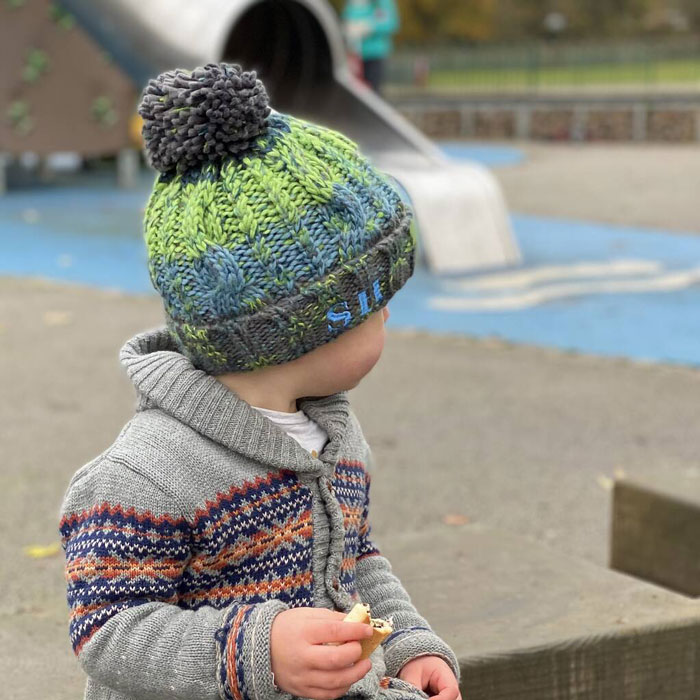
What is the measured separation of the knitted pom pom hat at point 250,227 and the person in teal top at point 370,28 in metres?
12.9

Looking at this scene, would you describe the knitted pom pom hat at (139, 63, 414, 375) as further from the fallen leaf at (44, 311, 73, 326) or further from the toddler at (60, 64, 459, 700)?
the fallen leaf at (44, 311, 73, 326)

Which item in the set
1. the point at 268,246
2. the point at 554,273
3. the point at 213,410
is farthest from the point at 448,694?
the point at 554,273

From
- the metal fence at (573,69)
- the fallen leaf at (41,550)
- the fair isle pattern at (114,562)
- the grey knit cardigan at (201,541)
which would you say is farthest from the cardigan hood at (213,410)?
the metal fence at (573,69)

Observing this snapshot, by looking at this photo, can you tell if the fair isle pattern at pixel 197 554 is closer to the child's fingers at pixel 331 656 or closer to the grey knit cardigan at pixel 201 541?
the grey knit cardigan at pixel 201 541

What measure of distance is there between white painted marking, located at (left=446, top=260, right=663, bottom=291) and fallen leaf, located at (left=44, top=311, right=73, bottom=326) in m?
2.54

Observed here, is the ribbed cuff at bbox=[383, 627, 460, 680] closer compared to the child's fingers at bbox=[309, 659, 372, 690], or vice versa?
the child's fingers at bbox=[309, 659, 372, 690]

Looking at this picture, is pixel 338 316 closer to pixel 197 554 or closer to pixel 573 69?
pixel 197 554

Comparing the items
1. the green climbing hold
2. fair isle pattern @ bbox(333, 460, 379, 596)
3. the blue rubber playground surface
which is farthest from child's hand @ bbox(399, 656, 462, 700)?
the green climbing hold

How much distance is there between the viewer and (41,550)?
3861mm

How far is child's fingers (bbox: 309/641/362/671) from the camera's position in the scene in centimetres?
156

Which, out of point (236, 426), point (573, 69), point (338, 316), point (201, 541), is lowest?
point (573, 69)

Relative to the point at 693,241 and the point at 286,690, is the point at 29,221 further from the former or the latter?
the point at 286,690

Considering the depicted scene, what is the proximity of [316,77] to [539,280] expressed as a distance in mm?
3619

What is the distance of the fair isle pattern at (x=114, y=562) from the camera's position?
1.61 metres
